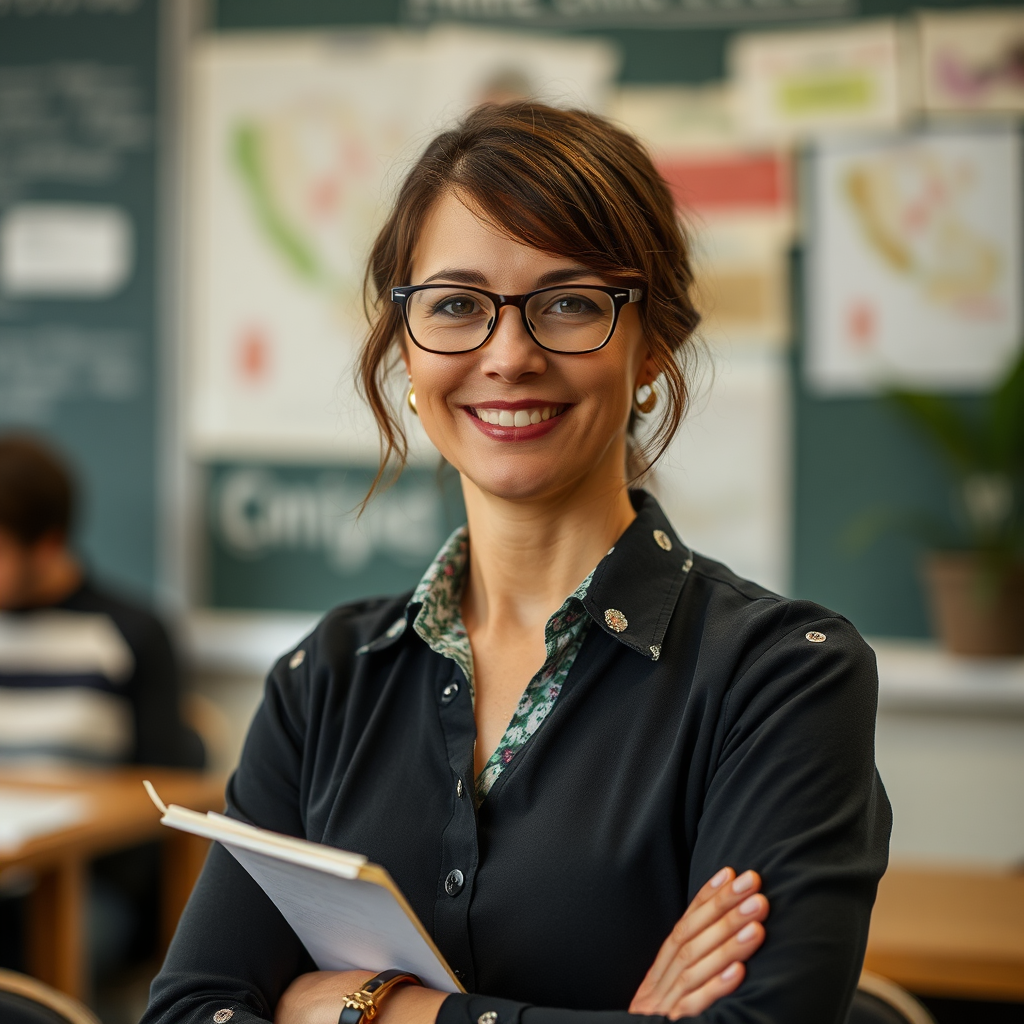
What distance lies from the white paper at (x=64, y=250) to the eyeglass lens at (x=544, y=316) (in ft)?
8.73

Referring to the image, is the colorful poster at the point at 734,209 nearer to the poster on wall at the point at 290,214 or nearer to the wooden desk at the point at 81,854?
the poster on wall at the point at 290,214

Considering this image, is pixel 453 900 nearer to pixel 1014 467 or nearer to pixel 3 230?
pixel 1014 467

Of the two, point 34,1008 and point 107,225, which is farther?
point 107,225

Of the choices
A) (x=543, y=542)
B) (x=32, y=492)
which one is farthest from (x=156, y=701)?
(x=543, y=542)

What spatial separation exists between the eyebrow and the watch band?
696 millimetres

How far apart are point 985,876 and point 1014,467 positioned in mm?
1202

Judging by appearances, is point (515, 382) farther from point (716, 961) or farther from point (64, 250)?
point (64, 250)

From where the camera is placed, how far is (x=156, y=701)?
295 cm

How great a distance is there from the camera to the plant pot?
293 centimetres

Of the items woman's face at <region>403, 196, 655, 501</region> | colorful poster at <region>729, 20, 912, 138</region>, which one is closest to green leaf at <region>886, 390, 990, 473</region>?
colorful poster at <region>729, 20, 912, 138</region>

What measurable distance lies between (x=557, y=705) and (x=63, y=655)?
198 cm

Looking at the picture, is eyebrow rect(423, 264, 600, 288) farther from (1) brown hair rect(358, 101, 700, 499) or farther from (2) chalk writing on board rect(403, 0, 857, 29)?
(2) chalk writing on board rect(403, 0, 857, 29)

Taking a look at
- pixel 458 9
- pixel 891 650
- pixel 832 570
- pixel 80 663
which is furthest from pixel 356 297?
pixel 891 650

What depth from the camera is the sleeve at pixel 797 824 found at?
41.1 inches
